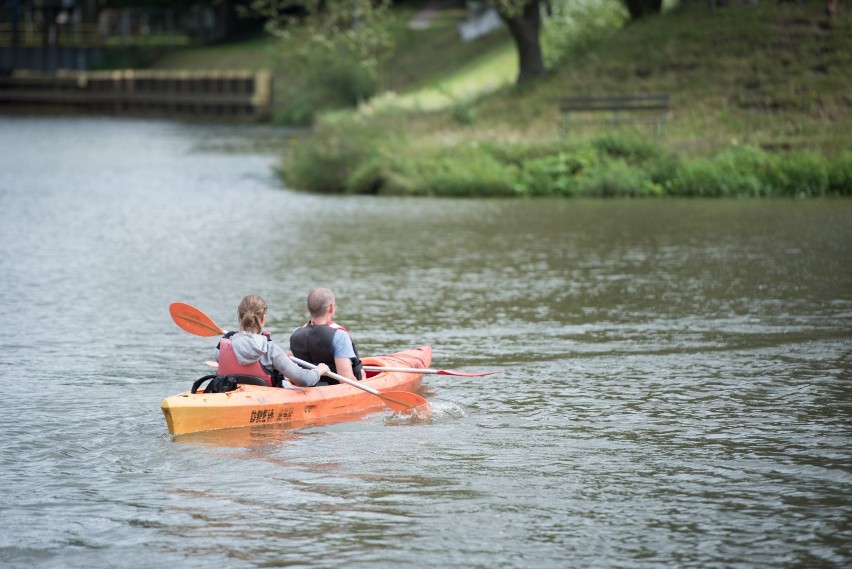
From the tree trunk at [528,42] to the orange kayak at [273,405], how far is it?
26812 mm

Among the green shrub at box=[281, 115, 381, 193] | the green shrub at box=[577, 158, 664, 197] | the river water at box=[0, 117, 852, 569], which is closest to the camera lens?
the river water at box=[0, 117, 852, 569]

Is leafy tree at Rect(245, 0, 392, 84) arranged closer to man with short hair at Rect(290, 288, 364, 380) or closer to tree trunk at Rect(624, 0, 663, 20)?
tree trunk at Rect(624, 0, 663, 20)

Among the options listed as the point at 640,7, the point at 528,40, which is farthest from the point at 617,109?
the point at 640,7

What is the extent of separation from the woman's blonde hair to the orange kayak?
1.51ft

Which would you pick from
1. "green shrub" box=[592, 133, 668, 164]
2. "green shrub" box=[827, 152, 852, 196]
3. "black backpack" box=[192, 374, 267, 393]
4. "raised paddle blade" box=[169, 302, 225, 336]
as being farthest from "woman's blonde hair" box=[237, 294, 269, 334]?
"green shrub" box=[827, 152, 852, 196]

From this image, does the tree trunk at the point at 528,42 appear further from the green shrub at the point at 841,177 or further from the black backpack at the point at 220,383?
the black backpack at the point at 220,383

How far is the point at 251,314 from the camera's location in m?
9.80

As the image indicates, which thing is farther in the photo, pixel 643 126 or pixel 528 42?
pixel 528 42

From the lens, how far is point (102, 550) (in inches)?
289

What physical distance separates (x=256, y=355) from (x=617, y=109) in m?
21.8

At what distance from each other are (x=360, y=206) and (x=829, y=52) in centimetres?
1357

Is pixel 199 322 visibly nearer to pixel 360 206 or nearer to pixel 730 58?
pixel 360 206

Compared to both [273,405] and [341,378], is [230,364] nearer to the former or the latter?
[273,405]

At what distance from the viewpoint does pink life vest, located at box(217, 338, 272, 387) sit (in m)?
9.96
